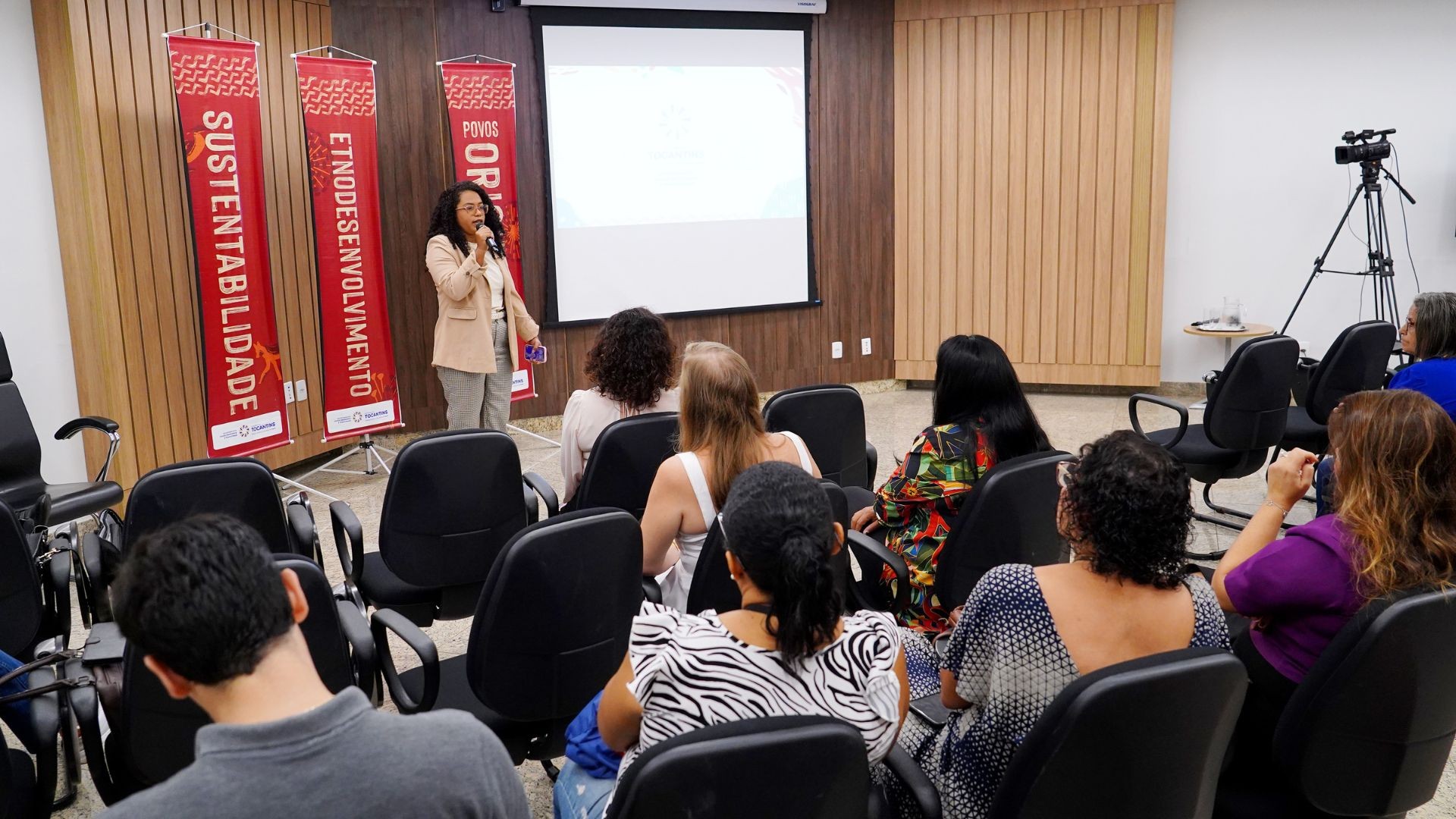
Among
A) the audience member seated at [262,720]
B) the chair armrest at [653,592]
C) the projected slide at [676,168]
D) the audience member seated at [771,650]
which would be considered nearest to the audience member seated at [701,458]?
the chair armrest at [653,592]

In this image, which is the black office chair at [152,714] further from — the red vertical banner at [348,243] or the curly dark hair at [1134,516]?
the red vertical banner at [348,243]

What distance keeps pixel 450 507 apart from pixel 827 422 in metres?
1.33

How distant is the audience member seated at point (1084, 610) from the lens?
1791mm

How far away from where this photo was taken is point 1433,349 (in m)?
3.89

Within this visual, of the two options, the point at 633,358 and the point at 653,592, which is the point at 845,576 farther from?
the point at 633,358

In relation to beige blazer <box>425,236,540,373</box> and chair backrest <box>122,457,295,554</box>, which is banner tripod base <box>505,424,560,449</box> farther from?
chair backrest <box>122,457,295,554</box>

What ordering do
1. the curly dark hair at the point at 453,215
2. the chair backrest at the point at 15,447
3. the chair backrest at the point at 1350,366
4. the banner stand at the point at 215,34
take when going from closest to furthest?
the chair backrest at the point at 15,447
the chair backrest at the point at 1350,366
the banner stand at the point at 215,34
the curly dark hair at the point at 453,215

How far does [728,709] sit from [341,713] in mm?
644

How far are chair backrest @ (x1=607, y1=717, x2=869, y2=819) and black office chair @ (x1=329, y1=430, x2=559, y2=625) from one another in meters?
1.82

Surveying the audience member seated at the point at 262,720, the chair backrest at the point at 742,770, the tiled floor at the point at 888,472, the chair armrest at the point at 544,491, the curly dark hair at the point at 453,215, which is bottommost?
the tiled floor at the point at 888,472

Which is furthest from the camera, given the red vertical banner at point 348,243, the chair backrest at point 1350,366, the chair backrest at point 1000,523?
the red vertical banner at point 348,243

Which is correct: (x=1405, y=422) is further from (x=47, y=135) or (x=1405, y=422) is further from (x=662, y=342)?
(x=47, y=135)

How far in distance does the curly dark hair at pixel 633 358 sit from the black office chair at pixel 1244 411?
6.64 ft

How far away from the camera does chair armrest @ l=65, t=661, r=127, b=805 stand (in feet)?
6.90
